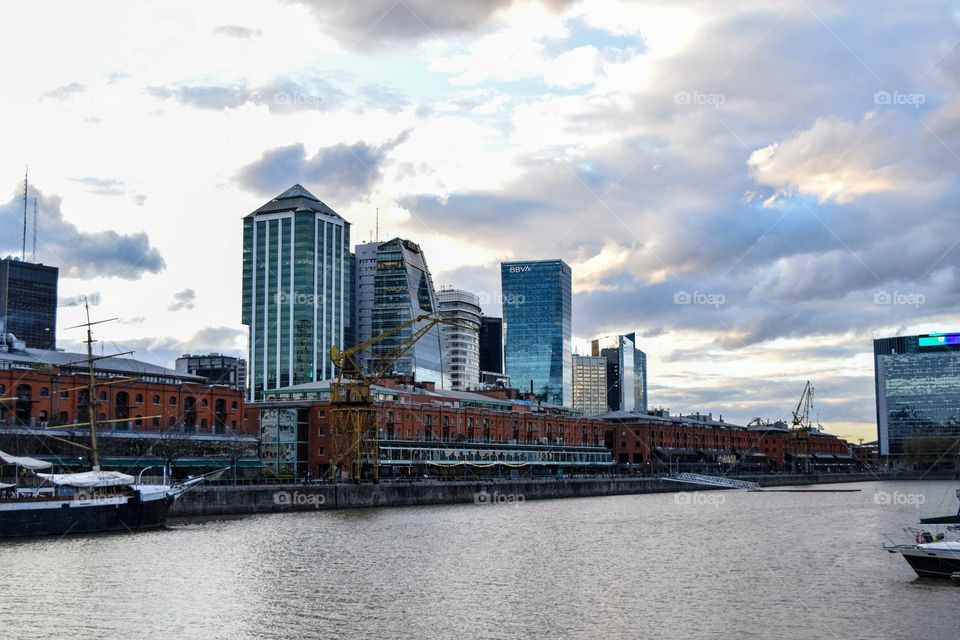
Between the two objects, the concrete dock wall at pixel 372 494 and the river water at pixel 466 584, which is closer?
the river water at pixel 466 584

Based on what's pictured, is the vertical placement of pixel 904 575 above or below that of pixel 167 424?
below

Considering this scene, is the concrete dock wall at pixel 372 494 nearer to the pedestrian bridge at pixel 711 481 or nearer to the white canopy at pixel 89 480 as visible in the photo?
the white canopy at pixel 89 480

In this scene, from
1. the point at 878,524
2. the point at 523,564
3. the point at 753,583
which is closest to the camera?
the point at 753,583

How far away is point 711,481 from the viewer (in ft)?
574

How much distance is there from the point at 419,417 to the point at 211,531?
72.1m

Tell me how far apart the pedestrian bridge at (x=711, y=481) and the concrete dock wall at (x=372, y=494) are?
2060cm

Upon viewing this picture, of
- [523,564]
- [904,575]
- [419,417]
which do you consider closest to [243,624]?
[523,564]

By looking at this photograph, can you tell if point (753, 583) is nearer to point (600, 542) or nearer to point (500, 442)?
point (600, 542)

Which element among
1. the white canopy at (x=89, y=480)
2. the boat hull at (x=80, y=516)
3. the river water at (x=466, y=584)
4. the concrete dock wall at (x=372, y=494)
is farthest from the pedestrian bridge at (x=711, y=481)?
the white canopy at (x=89, y=480)

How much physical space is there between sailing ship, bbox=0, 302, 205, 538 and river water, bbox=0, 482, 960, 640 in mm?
3371

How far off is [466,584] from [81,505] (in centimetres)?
3590

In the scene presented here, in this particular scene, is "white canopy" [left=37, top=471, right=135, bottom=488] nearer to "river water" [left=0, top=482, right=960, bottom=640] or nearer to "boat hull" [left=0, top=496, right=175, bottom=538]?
"boat hull" [left=0, top=496, right=175, bottom=538]

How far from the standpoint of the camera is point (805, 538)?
74.2 meters

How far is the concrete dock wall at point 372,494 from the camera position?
88.5 meters
